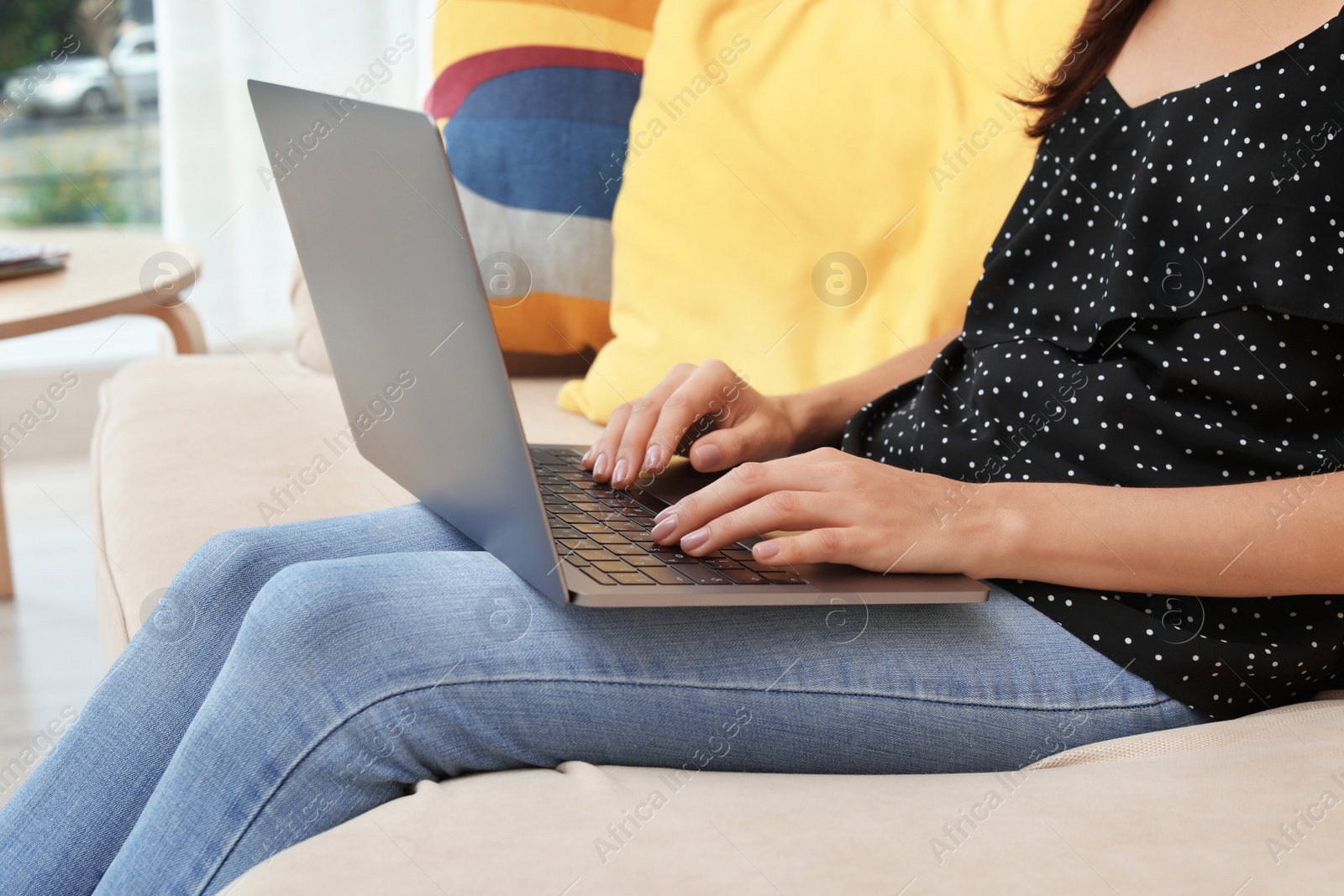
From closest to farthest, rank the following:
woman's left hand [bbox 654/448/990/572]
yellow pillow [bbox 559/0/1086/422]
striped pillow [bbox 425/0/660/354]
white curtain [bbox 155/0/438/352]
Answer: woman's left hand [bbox 654/448/990/572] → yellow pillow [bbox 559/0/1086/422] → striped pillow [bbox 425/0/660/354] → white curtain [bbox 155/0/438/352]

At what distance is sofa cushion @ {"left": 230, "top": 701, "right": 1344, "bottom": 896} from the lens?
0.55m

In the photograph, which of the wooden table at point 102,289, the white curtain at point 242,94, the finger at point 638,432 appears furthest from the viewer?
the white curtain at point 242,94

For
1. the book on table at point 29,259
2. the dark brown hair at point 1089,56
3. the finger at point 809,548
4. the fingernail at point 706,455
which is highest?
the dark brown hair at point 1089,56

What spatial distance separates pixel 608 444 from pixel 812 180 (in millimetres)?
504

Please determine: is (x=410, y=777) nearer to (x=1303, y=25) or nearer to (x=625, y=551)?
(x=625, y=551)

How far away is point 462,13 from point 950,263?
29.6 inches

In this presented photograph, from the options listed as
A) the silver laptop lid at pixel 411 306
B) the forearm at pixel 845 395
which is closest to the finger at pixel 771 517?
the silver laptop lid at pixel 411 306

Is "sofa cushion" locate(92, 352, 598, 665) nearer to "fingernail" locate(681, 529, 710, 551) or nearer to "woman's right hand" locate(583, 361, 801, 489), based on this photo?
"woman's right hand" locate(583, 361, 801, 489)

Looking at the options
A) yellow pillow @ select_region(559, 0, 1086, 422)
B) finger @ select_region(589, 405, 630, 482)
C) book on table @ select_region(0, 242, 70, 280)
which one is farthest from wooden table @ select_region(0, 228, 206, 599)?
finger @ select_region(589, 405, 630, 482)

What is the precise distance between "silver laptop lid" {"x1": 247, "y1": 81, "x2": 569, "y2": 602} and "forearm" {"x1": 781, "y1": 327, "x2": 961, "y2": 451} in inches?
13.0

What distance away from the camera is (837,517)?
2.17 feet

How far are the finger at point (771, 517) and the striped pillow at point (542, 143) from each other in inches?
32.9

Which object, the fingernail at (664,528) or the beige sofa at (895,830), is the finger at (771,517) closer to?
the fingernail at (664,528)

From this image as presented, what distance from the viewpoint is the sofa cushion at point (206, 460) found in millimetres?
1014
